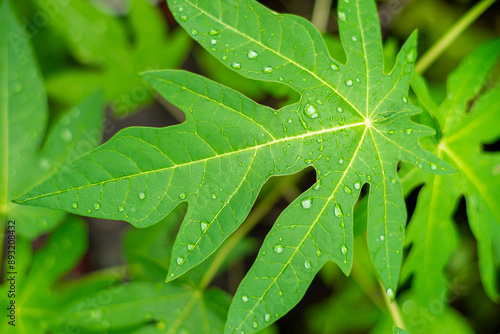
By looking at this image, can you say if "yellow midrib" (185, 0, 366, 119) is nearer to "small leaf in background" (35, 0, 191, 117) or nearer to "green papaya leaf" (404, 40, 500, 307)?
"green papaya leaf" (404, 40, 500, 307)

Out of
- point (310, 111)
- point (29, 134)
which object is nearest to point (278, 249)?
point (310, 111)

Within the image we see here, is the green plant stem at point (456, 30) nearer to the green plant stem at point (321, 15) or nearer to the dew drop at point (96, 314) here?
the green plant stem at point (321, 15)

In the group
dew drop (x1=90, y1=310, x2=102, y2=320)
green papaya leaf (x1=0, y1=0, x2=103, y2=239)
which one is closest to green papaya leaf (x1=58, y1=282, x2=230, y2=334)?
dew drop (x1=90, y1=310, x2=102, y2=320)

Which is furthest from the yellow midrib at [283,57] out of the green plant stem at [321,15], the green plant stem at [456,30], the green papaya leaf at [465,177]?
the green plant stem at [321,15]

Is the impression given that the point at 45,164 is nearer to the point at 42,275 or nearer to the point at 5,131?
the point at 5,131

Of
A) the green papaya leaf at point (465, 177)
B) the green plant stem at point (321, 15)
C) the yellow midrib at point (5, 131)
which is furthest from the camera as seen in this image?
the green plant stem at point (321, 15)

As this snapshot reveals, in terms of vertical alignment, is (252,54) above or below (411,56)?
below
